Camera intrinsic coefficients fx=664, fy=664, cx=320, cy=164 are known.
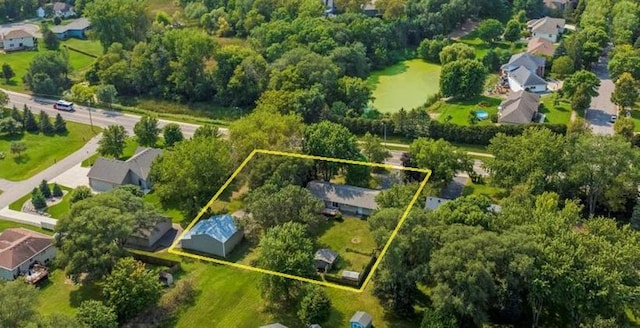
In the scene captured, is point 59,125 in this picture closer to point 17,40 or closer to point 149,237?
point 149,237

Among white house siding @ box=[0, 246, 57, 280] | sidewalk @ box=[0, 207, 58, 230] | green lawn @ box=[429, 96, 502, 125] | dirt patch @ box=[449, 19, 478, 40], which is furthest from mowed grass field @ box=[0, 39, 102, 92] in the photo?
dirt patch @ box=[449, 19, 478, 40]

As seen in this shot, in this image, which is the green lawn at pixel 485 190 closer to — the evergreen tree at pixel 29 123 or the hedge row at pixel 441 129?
the hedge row at pixel 441 129

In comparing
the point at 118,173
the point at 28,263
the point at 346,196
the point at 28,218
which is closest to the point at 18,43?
the point at 118,173

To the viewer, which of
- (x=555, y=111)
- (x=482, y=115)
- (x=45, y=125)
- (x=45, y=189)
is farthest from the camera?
(x=555, y=111)

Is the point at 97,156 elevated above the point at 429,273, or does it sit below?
below

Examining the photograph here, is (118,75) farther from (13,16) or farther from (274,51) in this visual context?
(13,16)

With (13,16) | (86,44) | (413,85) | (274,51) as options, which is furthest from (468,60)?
(13,16)

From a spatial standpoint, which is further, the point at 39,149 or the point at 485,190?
the point at 39,149
